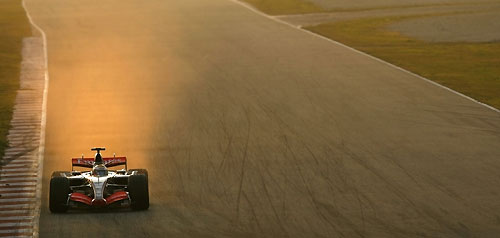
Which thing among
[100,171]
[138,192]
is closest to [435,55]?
[100,171]

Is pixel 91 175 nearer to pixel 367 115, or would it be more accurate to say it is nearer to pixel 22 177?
pixel 22 177

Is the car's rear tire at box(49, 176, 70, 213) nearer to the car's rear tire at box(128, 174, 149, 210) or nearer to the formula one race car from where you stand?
the formula one race car

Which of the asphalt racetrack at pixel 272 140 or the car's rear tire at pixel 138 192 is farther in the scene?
the car's rear tire at pixel 138 192

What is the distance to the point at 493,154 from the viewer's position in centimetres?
2895

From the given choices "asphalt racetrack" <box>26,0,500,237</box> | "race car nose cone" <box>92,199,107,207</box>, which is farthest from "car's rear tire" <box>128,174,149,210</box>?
"race car nose cone" <box>92,199,107,207</box>

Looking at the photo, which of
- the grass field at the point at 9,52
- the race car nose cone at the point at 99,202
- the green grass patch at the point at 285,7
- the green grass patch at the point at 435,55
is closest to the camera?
the race car nose cone at the point at 99,202

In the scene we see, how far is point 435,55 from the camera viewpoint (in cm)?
5172

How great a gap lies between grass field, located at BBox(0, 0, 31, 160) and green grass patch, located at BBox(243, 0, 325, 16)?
59.5 feet

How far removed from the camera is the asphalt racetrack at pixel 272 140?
2236 cm

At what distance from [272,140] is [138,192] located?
8.85 meters

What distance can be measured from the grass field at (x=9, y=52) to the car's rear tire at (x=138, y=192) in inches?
331

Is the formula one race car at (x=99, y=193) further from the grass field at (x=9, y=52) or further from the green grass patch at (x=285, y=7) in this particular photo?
the green grass patch at (x=285, y=7)

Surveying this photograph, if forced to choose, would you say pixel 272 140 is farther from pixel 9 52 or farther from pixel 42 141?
pixel 9 52

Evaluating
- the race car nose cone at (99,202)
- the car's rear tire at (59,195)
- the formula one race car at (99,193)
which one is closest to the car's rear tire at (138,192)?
the formula one race car at (99,193)
